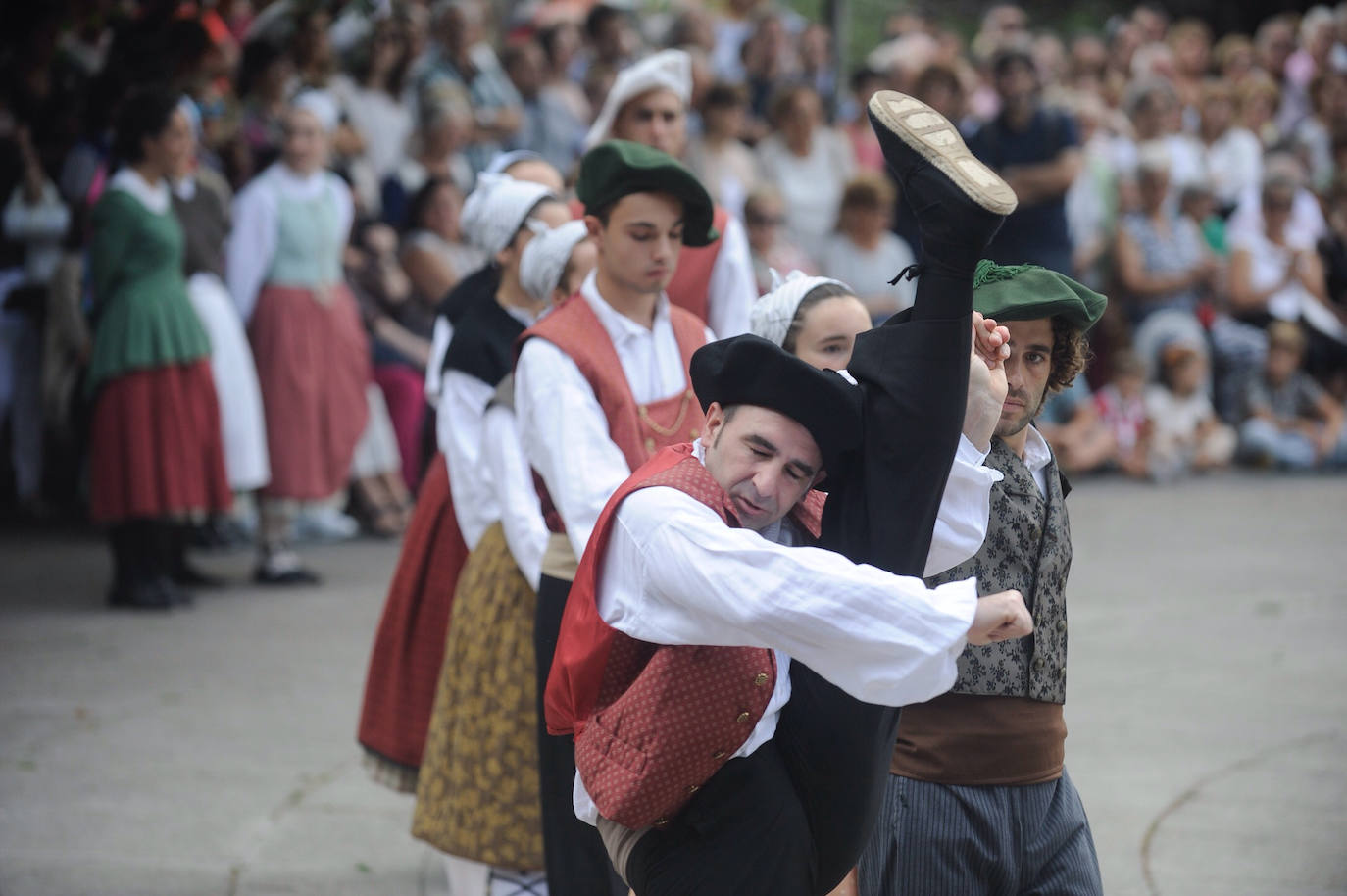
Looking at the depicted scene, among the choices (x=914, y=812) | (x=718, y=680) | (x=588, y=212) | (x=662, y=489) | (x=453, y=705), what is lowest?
(x=453, y=705)

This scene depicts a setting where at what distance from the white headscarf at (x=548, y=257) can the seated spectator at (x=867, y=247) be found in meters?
5.40

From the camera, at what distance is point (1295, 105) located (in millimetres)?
12781

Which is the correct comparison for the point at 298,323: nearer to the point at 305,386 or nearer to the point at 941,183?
the point at 305,386

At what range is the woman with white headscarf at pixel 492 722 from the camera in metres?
3.56

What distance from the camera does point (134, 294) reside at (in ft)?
22.4

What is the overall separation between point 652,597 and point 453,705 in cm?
162

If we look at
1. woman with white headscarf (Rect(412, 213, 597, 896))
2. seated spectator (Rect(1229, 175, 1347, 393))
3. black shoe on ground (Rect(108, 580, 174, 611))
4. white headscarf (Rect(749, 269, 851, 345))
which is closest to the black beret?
white headscarf (Rect(749, 269, 851, 345))

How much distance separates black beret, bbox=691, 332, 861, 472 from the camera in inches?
82.7

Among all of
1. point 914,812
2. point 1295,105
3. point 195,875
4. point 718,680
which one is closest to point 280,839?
point 195,875

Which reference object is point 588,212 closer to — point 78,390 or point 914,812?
point 914,812

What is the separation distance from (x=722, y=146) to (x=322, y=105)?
7.22 feet

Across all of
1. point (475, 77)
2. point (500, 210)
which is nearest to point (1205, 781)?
point (500, 210)

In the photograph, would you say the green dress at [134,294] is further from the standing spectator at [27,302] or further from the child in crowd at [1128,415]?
the child in crowd at [1128,415]

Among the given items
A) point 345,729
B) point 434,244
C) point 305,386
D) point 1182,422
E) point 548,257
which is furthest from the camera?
point 1182,422
